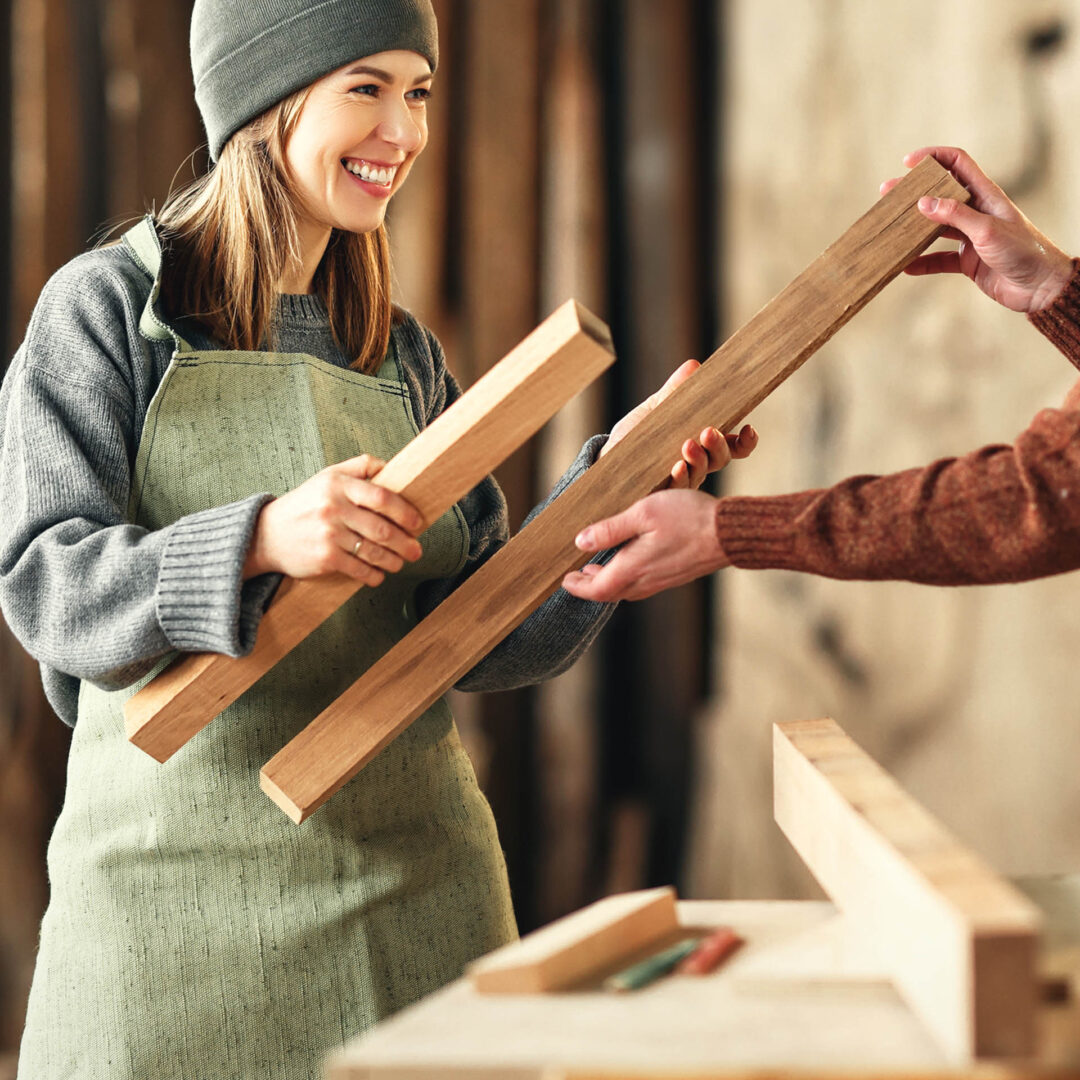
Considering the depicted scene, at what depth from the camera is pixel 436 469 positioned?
36.4 inches

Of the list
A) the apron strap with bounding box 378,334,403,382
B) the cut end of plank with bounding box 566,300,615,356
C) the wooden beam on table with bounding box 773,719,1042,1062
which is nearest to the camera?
the wooden beam on table with bounding box 773,719,1042,1062

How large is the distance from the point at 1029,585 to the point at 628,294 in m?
1.03

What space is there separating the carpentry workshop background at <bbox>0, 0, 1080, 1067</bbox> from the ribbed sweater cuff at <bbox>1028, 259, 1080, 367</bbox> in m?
0.85

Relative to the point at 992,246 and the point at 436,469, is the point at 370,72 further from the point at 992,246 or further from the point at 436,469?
the point at 992,246

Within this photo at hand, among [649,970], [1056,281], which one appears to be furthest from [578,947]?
[1056,281]

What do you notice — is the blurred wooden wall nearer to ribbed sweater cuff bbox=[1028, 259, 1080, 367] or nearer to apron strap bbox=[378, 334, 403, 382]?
ribbed sweater cuff bbox=[1028, 259, 1080, 367]

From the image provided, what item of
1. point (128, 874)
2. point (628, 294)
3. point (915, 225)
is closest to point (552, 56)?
point (628, 294)

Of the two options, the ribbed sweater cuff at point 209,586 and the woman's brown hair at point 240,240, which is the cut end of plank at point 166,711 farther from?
the woman's brown hair at point 240,240

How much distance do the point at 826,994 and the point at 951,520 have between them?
0.37m

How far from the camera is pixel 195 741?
108cm

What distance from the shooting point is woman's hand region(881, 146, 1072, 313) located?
1.10 metres

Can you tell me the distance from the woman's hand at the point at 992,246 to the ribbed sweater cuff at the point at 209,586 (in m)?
0.66

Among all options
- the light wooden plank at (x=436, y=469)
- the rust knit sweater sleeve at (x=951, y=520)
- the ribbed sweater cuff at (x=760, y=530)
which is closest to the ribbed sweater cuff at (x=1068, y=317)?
the rust knit sweater sleeve at (x=951, y=520)

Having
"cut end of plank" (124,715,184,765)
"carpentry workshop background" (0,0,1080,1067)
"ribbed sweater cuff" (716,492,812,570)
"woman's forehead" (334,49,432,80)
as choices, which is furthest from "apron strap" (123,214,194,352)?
"carpentry workshop background" (0,0,1080,1067)
